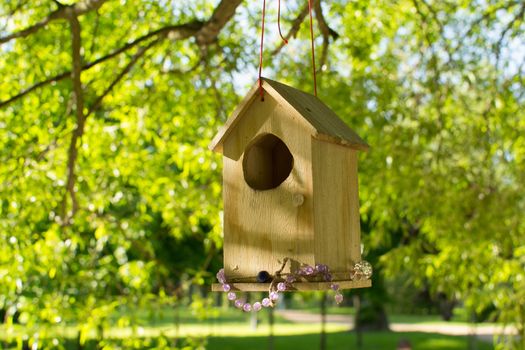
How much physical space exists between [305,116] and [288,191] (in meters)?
0.24

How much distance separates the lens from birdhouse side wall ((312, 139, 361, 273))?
7.82 feet

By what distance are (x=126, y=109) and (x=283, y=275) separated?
3.72 metres

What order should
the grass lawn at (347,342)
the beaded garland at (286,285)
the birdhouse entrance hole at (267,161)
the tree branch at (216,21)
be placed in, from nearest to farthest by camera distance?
the beaded garland at (286,285) → the birdhouse entrance hole at (267,161) → the tree branch at (216,21) → the grass lawn at (347,342)

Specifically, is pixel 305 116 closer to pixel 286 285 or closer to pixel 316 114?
pixel 316 114

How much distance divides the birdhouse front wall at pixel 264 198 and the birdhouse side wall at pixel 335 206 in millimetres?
42

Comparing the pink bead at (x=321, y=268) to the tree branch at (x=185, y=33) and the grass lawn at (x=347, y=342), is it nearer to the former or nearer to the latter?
the tree branch at (x=185, y=33)

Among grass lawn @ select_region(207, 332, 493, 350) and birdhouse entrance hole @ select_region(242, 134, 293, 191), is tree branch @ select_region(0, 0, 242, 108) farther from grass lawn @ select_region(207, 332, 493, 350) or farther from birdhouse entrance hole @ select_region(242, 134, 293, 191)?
grass lawn @ select_region(207, 332, 493, 350)

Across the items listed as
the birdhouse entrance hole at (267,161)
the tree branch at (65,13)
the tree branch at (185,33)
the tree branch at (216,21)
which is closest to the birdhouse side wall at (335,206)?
the birdhouse entrance hole at (267,161)

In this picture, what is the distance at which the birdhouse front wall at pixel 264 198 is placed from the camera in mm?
2361

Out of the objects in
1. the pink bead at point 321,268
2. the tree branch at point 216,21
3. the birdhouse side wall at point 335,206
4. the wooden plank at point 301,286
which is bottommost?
the wooden plank at point 301,286

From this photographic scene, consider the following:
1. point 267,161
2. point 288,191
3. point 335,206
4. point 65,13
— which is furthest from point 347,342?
point 288,191

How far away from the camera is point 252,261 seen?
243cm

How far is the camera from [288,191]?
7.90 feet

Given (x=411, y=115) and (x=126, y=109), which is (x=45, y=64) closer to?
(x=126, y=109)
